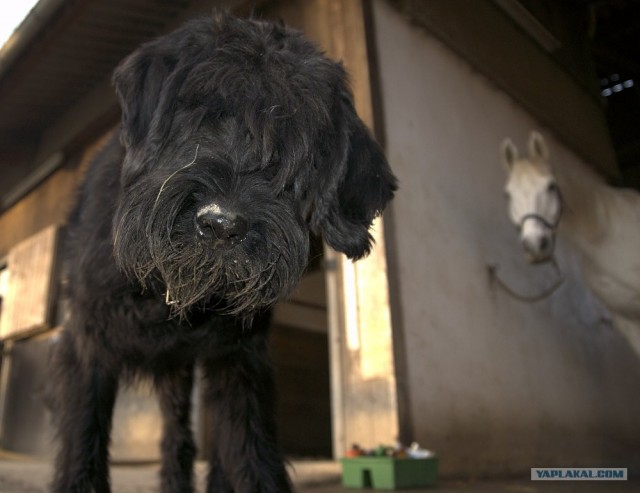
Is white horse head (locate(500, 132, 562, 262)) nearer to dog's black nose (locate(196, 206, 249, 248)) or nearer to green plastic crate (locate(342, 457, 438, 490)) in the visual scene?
green plastic crate (locate(342, 457, 438, 490))

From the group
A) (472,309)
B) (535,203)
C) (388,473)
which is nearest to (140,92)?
(388,473)

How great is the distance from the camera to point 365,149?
1642mm

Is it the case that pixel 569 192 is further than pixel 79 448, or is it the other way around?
pixel 569 192

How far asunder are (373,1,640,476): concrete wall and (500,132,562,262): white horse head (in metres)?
0.57

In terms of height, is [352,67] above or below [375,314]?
above

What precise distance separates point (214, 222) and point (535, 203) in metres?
3.65

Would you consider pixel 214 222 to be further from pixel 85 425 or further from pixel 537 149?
pixel 537 149

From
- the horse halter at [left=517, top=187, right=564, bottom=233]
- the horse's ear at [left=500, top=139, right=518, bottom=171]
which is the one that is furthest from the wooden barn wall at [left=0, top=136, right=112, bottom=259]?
the horse halter at [left=517, top=187, right=564, bottom=233]

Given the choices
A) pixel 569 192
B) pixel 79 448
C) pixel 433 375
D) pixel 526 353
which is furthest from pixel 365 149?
pixel 526 353

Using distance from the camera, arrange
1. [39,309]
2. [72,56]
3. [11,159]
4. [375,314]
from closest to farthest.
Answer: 1. [375,314]
2. [72,56]
3. [39,309]
4. [11,159]

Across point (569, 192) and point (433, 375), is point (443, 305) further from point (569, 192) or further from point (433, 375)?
point (569, 192)

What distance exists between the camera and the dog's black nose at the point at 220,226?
3.76 ft

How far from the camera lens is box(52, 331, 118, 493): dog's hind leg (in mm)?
1696

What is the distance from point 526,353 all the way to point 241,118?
445 cm
